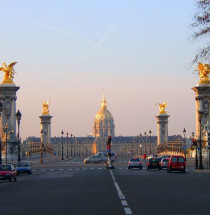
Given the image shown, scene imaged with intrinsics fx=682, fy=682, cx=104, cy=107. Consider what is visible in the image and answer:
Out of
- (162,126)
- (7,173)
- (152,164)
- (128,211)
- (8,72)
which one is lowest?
(128,211)

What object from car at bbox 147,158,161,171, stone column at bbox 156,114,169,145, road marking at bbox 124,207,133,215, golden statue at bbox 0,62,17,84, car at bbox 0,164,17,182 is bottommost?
road marking at bbox 124,207,133,215

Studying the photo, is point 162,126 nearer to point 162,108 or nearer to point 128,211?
point 162,108

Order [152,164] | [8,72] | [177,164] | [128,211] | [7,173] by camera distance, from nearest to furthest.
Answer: [128,211], [7,173], [177,164], [152,164], [8,72]

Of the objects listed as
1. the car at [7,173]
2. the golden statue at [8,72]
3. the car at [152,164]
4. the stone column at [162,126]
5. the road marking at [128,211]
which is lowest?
the road marking at [128,211]

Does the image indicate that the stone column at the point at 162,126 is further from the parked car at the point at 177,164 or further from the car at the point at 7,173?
the car at the point at 7,173

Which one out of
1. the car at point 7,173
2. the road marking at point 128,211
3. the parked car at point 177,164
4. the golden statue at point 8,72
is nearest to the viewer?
the road marking at point 128,211

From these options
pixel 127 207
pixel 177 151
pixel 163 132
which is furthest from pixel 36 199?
pixel 163 132

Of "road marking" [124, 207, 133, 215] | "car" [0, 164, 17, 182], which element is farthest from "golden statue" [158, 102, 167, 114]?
"road marking" [124, 207, 133, 215]

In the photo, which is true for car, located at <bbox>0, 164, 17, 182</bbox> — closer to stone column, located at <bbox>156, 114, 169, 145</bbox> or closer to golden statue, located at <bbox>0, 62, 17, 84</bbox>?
golden statue, located at <bbox>0, 62, 17, 84</bbox>

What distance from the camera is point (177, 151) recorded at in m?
126

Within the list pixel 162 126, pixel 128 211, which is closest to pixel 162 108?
pixel 162 126

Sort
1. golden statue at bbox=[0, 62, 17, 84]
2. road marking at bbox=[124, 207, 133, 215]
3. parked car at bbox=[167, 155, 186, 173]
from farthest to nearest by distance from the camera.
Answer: golden statue at bbox=[0, 62, 17, 84], parked car at bbox=[167, 155, 186, 173], road marking at bbox=[124, 207, 133, 215]

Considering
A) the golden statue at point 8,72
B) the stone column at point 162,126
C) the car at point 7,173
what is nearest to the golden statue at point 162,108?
the stone column at point 162,126

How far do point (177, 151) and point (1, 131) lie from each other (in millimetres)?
32676
